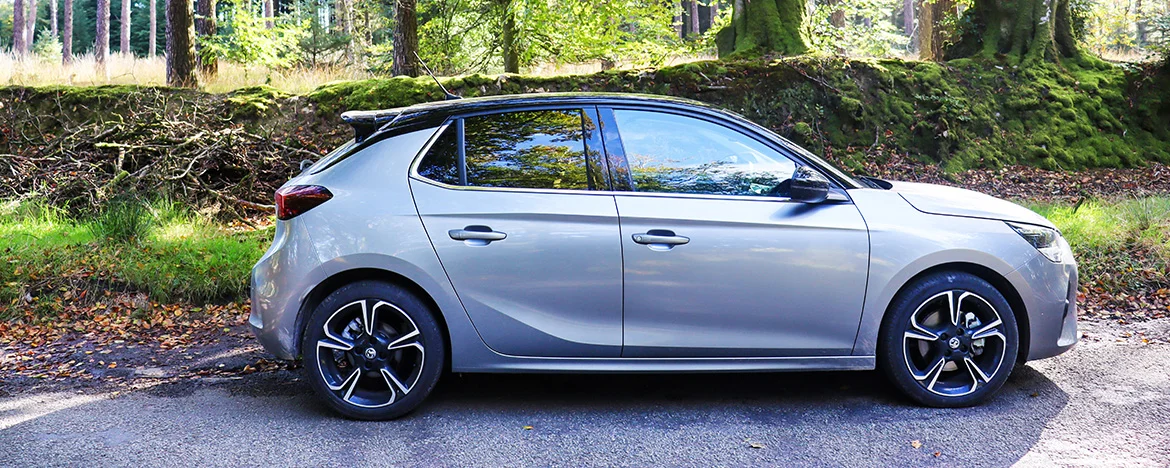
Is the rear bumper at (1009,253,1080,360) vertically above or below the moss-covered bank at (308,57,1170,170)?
below

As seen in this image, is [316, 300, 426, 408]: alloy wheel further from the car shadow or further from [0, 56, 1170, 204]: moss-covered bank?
[0, 56, 1170, 204]: moss-covered bank

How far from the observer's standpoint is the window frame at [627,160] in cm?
468

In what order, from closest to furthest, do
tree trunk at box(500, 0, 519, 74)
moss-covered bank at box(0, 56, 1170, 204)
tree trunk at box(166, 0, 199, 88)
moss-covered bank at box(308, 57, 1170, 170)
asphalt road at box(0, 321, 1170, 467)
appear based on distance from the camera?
1. asphalt road at box(0, 321, 1170, 467)
2. moss-covered bank at box(0, 56, 1170, 204)
3. moss-covered bank at box(308, 57, 1170, 170)
4. tree trunk at box(166, 0, 199, 88)
5. tree trunk at box(500, 0, 519, 74)

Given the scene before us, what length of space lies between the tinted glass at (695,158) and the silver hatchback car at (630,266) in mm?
10

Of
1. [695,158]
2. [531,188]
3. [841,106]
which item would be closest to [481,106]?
[531,188]

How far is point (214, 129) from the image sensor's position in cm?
1108

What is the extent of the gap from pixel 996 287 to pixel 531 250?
2433 mm

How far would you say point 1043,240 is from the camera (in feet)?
15.9

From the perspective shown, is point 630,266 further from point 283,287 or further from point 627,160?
point 283,287

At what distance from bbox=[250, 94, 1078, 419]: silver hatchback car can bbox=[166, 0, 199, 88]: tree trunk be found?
33.2ft

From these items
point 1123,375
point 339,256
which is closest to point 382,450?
point 339,256

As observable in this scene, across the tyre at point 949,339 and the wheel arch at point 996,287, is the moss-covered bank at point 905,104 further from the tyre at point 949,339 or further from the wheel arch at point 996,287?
the tyre at point 949,339

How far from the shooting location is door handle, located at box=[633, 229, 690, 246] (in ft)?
14.9

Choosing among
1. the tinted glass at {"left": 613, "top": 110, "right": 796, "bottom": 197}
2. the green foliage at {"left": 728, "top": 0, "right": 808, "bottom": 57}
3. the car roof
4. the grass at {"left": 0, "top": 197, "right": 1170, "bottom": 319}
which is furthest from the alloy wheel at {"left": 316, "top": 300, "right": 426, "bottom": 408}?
the green foliage at {"left": 728, "top": 0, "right": 808, "bottom": 57}
